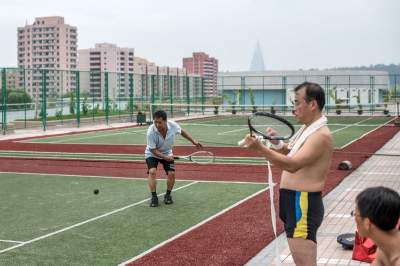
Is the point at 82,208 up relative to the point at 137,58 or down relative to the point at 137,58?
down

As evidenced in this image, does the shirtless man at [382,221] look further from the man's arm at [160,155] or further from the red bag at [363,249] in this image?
the man's arm at [160,155]

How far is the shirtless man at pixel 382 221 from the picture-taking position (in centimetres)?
303

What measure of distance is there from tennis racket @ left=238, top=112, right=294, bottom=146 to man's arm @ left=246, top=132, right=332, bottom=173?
514 millimetres

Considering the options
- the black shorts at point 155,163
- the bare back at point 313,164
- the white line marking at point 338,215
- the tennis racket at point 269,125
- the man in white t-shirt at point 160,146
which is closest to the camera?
the bare back at point 313,164

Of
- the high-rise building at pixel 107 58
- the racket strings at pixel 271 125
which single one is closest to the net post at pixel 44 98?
the racket strings at pixel 271 125

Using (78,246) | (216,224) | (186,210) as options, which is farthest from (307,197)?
(186,210)

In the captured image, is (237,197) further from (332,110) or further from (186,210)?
(332,110)

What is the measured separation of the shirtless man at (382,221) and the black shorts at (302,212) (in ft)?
6.22

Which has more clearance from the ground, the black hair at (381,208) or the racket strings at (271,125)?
the racket strings at (271,125)

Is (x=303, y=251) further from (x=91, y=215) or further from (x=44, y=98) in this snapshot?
(x=44, y=98)

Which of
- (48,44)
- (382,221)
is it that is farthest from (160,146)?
(48,44)

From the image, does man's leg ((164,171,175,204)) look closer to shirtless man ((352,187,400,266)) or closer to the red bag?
the red bag

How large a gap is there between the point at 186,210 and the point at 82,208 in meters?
1.79

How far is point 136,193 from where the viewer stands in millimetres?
13078
